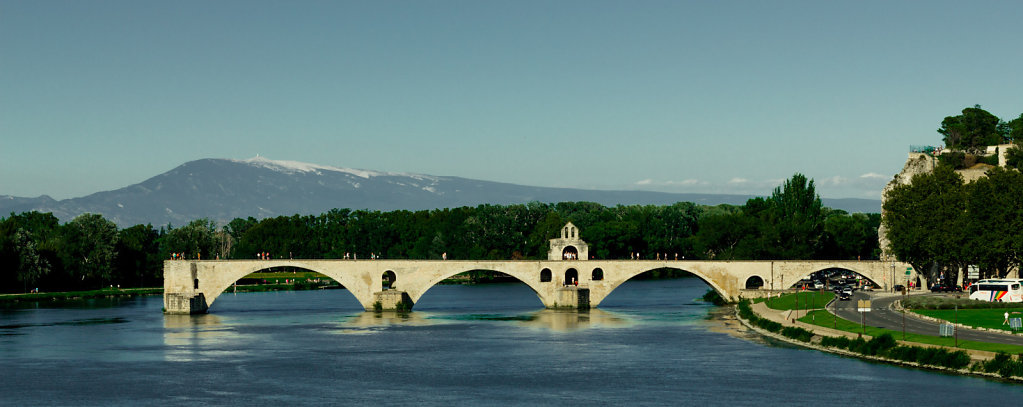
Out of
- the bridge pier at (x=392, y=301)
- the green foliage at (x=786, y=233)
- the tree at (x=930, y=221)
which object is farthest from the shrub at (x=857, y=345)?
the green foliage at (x=786, y=233)

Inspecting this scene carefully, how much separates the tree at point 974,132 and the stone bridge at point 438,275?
121 ft

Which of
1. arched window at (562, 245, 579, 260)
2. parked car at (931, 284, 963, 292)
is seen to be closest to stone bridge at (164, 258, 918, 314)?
arched window at (562, 245, 579, 260)

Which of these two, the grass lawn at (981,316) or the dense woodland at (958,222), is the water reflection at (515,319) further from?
the dense woodland at (958,222)

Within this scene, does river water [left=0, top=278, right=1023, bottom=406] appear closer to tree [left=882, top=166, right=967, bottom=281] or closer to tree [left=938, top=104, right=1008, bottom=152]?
tree [left=882, top=166, right=967, bottom=281]

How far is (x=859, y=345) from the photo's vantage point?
6400 centimetres

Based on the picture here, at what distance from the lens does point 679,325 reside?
295 ft

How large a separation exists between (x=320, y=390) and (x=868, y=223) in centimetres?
13352

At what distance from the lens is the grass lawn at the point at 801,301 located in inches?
3516

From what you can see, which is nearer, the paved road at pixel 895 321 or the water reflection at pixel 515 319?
the paved road at pixel 895 321

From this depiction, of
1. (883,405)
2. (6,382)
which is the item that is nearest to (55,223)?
(6,382)

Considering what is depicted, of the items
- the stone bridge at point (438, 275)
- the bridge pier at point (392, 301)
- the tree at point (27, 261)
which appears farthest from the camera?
the tree at point (27, 261)

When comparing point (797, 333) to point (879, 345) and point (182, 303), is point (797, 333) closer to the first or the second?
point (879, 345)

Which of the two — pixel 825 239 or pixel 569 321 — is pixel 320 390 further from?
pixel 825 239

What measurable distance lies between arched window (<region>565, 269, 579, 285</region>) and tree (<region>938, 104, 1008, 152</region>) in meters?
54.0
